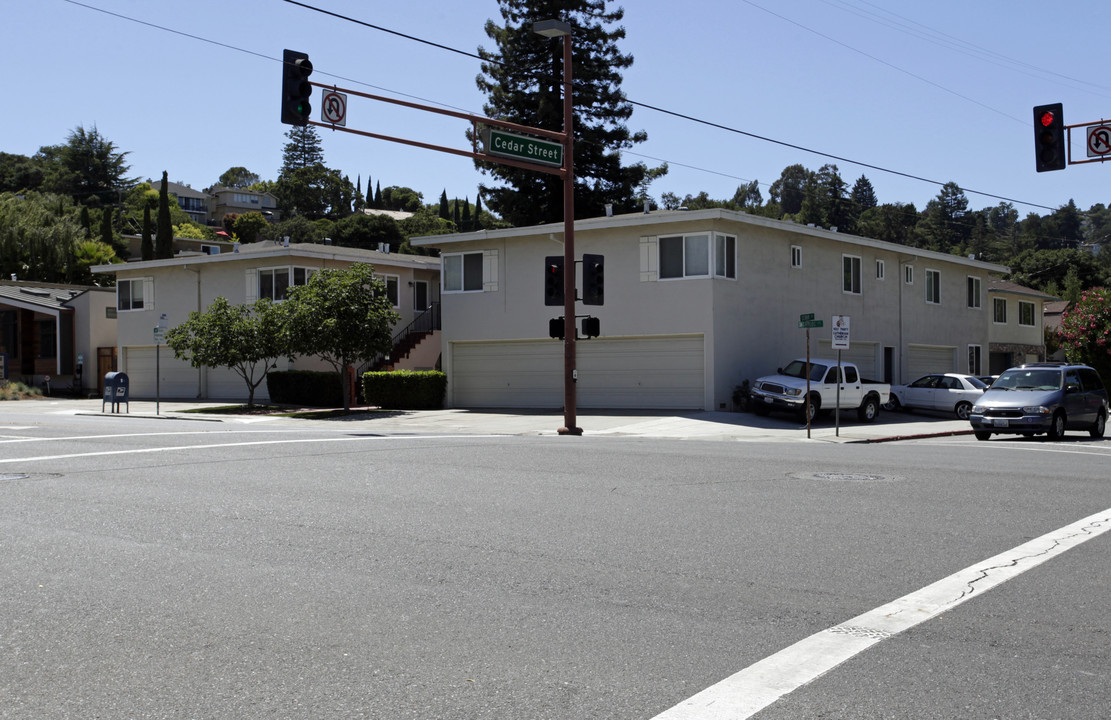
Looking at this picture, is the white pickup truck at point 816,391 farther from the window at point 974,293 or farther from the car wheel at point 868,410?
the window at point 974,293

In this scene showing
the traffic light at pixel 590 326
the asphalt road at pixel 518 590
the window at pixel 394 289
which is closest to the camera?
the asphalt road at pixel 518 590

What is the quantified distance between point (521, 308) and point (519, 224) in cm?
1740

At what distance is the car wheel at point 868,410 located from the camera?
2975 centimetres

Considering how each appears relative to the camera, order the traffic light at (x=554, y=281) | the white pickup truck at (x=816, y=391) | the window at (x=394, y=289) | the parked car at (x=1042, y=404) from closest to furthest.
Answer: the parked car at (x=1042, y=404) → the traffic light at (x=554, y=281) → the white pickup truck at (x=816, y=391) → the window at (x=394, y=289)

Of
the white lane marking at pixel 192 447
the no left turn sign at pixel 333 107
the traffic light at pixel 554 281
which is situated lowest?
the white lane marking at pixel 192 447

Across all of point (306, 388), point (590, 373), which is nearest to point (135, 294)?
point (306, 388)

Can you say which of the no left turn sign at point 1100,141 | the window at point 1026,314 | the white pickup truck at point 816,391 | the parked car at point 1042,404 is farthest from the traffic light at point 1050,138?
the window at point 1026,314

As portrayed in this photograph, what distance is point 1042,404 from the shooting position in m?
22.8

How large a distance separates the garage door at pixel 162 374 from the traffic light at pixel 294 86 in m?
26.8

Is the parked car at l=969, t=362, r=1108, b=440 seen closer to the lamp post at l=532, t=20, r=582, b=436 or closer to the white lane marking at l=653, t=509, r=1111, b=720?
the lamp post at l=532, t=20, r=582, b=436

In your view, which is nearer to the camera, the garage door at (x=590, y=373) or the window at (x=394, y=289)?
the garage door at (x=590, y=373)

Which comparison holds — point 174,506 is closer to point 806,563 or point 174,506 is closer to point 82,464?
point 82,464

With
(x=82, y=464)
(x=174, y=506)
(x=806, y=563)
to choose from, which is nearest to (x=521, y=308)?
(x=82, y=464)

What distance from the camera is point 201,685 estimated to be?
512 centimetres
